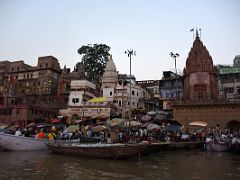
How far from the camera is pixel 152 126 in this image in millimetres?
24578

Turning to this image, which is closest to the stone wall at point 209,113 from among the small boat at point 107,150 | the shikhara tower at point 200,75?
the shikhara tower at point 200,75

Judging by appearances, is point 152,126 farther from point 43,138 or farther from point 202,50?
point 202,50

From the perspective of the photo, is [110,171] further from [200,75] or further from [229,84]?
[229,84]

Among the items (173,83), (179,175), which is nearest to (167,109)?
(173,83)

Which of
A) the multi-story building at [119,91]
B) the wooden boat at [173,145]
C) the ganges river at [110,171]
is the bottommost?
the ganges river at [110,171]

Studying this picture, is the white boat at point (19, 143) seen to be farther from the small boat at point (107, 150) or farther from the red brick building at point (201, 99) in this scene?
the red brick building at point (201, 99)

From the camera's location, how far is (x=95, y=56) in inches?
2185

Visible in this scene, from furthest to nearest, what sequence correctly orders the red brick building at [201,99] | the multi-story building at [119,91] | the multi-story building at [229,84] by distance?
the multi-story building at [119,91]
the multi-story building at [229,84]
the red brick building at [201,99]

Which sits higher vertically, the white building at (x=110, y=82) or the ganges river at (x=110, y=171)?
the white building at (x=110, y=82)

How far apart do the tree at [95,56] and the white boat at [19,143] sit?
35.8 metres

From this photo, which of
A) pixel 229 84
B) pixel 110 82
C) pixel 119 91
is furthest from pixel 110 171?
pixel 229 84

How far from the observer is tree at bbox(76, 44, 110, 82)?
182ft

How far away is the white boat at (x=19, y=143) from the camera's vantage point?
21047mm

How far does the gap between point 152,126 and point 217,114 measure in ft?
46.7
